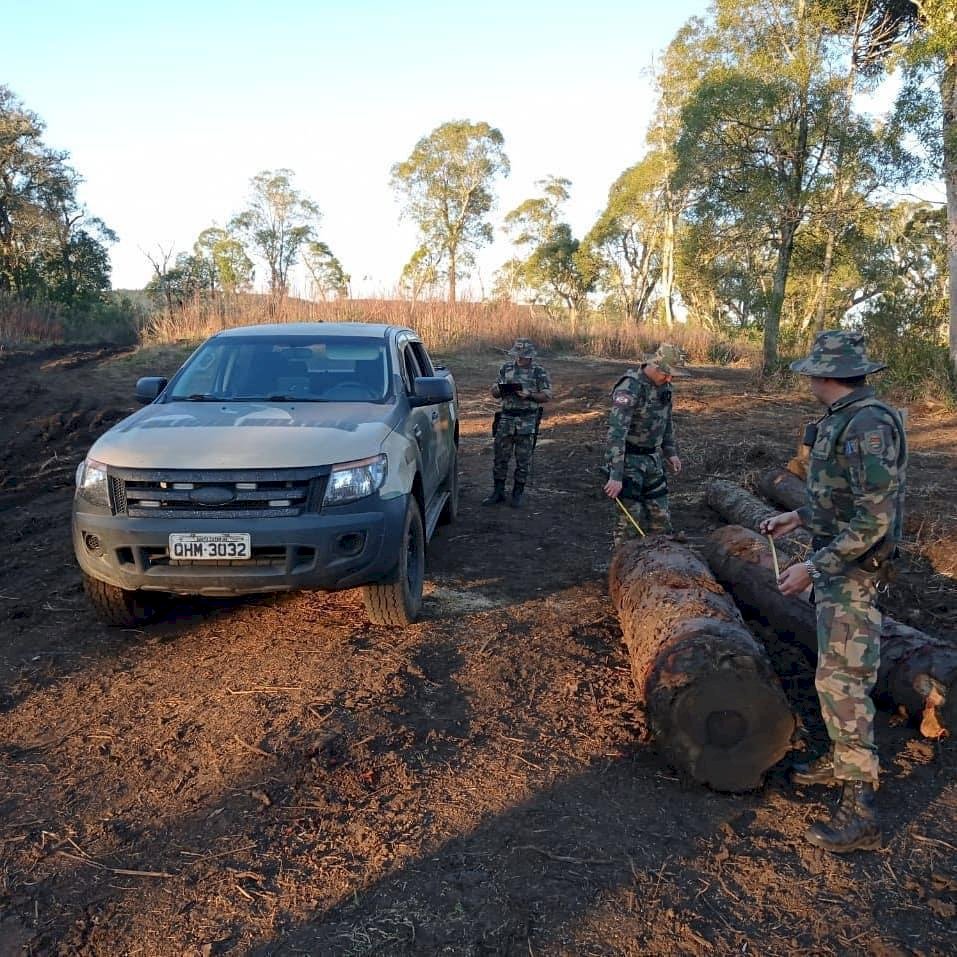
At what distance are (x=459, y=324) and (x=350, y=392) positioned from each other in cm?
1784

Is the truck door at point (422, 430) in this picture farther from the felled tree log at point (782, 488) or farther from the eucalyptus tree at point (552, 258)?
the eucalyptus tree at point (552, 258)

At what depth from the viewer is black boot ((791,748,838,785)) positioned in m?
3.30

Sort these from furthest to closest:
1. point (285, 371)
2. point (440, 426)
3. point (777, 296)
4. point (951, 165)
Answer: point (777, 296)
point (951, 165)
point (440, 426)
point (285, 371)

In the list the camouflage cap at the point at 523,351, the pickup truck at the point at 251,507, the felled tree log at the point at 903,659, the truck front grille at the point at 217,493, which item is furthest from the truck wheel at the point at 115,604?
the camouflage cap at the point at 523,351

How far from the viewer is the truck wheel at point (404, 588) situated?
14.8ft

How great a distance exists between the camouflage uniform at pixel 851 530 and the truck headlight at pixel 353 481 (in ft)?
7.33

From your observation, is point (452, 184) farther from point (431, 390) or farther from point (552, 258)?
point (431, 390)

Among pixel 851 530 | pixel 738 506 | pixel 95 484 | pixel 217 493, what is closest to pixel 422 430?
pixel 217 493

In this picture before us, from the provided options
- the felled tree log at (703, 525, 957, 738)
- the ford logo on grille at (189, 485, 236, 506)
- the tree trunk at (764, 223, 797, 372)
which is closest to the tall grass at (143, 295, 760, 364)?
the tree trunk at (764, 223, 797, 372)

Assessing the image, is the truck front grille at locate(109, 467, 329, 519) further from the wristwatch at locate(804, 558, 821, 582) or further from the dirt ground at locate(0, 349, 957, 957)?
the wristwatch at locate(804, 558, 821, 582)

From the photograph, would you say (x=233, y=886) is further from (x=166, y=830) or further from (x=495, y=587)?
(x=495, y=587)

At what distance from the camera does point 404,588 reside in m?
4.55

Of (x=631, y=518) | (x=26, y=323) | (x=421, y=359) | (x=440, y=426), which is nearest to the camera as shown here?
(x=631, y=518)

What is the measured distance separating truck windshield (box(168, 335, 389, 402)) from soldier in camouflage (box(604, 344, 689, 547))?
1726 millimetres
